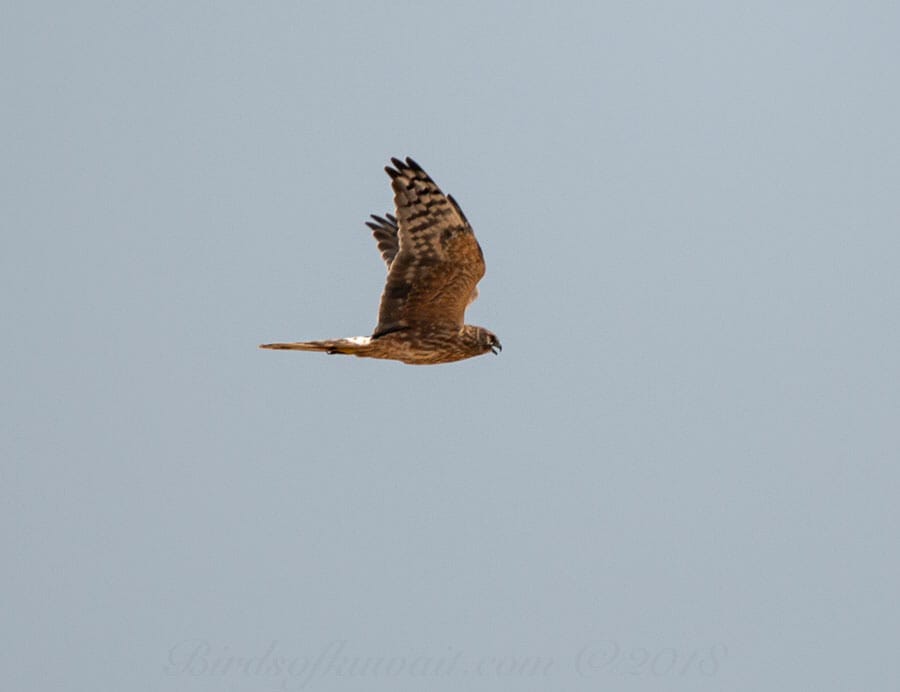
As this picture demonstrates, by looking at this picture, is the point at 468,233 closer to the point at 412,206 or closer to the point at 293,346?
the point at 412,206

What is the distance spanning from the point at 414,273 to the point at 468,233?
28.3 inches

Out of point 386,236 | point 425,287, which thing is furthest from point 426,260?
point 386,236

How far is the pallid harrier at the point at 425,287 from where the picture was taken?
14.7 meters

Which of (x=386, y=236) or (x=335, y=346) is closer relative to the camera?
(x=335, y=346)

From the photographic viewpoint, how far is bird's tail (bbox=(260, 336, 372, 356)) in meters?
14.7

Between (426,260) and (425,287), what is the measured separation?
322 mm

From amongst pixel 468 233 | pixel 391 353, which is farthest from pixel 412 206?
pixel 391 353

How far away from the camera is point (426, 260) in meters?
15.0

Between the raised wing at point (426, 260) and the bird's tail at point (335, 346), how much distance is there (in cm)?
20

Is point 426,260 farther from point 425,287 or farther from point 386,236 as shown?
point 386,236

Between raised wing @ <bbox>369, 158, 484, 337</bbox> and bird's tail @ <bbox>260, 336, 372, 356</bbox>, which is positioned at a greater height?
raised wing @ <bbox>369, 158, 484, 337</bbox>

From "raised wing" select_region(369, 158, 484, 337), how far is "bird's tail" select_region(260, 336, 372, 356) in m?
0.20

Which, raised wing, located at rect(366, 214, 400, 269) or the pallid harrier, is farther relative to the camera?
raised wing, located at rect(366, 214, 400, 269)

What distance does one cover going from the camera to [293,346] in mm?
14758
